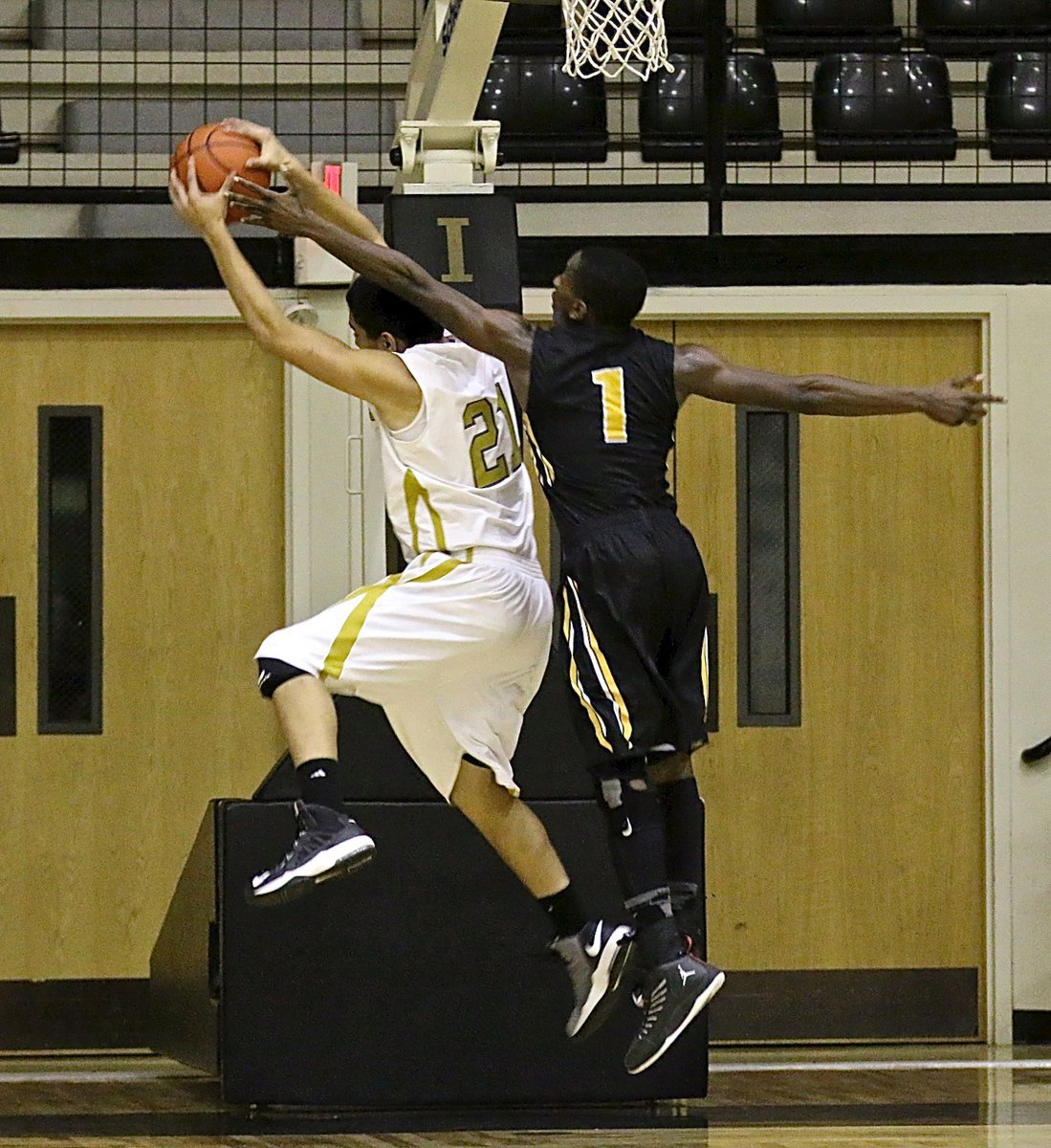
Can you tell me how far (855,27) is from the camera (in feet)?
33.4

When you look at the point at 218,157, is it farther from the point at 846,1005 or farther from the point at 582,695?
the point at 846,1005

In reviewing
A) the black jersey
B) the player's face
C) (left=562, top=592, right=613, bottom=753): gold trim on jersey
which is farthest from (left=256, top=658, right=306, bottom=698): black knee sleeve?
the player's face

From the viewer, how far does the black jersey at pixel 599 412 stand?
4.95 metres

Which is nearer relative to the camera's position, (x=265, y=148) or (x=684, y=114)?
(x=265, y=148)

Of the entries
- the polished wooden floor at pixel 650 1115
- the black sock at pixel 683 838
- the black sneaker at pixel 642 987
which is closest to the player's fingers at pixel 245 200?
the black sock at pixel 683 838

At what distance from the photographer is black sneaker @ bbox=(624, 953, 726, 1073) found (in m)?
4.81

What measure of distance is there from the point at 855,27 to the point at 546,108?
1718 millimetres

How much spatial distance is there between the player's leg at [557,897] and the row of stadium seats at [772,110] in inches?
184

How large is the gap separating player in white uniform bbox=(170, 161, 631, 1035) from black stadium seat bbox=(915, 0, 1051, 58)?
18.3ft

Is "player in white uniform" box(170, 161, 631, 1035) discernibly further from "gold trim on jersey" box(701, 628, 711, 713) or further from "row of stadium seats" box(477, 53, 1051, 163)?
"row of stadium seats" box(477, 53, 1051, 163)

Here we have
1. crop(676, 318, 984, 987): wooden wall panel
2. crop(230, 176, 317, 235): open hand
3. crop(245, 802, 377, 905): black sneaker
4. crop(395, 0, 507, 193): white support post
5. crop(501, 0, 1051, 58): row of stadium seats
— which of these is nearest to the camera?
crop(245, 802, 377, 905): black sneaker

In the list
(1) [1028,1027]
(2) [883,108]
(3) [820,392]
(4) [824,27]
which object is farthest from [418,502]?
(4) [824,27]

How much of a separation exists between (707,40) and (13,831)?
4.30 meters

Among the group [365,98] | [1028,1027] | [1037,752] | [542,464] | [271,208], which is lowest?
[1028,1027]
